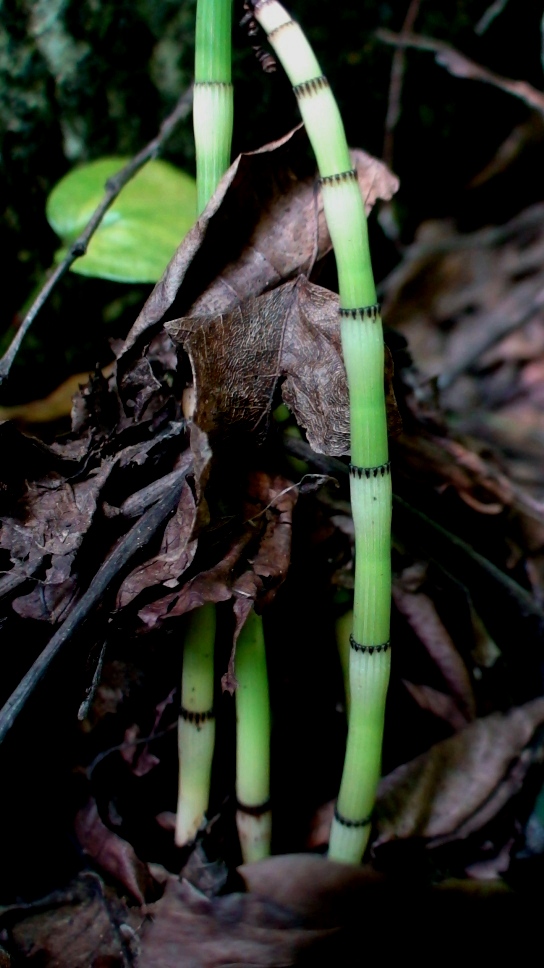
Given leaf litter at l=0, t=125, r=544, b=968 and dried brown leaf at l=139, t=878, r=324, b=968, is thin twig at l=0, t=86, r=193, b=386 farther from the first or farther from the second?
dried brown leaf at l=139, t=878, r=324, b=968

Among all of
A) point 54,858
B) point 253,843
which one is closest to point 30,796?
point 54,858

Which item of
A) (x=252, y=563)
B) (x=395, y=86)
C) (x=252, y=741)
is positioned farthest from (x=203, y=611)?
(x=395, y=86)

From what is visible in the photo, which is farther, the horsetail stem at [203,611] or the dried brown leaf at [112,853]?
the dried brown leaf at [112,853]

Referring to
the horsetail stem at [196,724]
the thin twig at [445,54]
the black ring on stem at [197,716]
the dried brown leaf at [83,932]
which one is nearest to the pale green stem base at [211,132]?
the horsetail stem at [196,724]

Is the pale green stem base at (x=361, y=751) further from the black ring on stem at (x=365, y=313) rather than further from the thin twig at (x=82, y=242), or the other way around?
the thin twig at (x=82, y=242)

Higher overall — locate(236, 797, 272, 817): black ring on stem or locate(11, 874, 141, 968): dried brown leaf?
locate(236, 797, 272, 817): black ring on stem

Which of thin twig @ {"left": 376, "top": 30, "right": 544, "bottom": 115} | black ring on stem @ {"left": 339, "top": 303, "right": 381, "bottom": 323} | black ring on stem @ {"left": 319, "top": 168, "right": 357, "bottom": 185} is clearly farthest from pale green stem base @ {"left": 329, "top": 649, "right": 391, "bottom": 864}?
thin twig @ {"left": 376, "top": 30, "right": 544, "bottom": 115}

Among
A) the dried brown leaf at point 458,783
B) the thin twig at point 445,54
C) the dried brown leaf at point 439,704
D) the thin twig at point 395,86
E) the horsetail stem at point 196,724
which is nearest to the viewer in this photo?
the horsetail stem at point 196,724

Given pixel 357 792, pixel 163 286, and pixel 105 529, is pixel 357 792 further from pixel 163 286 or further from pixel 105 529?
pixel 163 286
